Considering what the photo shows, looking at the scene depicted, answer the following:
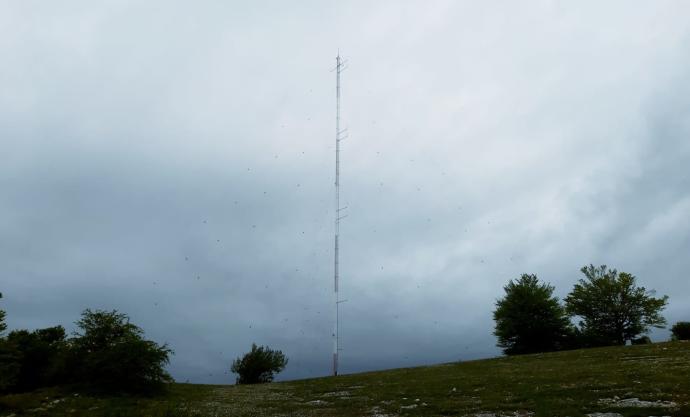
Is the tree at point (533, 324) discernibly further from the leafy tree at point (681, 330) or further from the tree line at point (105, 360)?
the tree line at point (105, 360)

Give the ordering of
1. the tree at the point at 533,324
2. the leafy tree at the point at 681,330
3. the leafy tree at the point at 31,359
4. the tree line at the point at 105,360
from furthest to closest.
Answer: the tree at the point at 533,324
the leafy tree at the point at 681,330
the leafy tree at the point at 31,359
the tree line at the point at 105,360

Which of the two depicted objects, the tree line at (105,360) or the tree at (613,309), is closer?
the tree line at (105,360)

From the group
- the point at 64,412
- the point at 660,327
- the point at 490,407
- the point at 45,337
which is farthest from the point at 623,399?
the point at 45,337

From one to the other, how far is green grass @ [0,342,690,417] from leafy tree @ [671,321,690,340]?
27.9 m

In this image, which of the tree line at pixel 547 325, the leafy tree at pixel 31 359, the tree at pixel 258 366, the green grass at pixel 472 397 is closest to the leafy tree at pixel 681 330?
the tree line at pixel 547 325

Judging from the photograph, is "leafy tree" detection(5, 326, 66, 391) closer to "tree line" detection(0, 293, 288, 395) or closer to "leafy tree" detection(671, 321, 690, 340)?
"tree line" detection(0, 293, 288, 395)

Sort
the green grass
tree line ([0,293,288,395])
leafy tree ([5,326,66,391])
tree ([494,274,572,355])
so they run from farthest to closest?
tree ([494,274,572,355]), leafy tree ([5,326,66,391]), tree line ([0,293,288,395]), the green grass

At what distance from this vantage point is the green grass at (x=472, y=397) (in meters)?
21.1

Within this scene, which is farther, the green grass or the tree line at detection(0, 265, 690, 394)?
the tree line at detection(0, 265, 690, 394)

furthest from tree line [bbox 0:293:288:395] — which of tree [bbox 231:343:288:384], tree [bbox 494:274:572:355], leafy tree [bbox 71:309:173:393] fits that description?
tree [bbox 494:274:572:355]

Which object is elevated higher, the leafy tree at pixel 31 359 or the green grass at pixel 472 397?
the leafy tree at pixel 31 359

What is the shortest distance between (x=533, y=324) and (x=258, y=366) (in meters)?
45.0

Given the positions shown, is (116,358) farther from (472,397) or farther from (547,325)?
(547,325)

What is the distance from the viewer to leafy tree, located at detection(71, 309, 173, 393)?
3931cm
